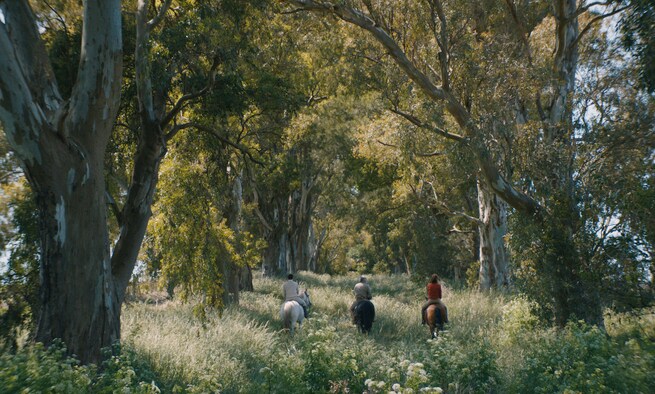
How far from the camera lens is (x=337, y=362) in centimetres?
777

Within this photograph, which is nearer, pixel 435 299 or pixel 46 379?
pixel 46 379

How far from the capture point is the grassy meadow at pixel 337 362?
19.5 ft

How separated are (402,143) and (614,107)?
7127mm

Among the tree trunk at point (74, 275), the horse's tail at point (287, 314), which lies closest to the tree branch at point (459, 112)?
the horse's tail at point (287, 314)

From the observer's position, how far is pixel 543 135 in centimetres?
1413

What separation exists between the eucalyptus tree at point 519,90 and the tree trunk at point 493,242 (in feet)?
13.8

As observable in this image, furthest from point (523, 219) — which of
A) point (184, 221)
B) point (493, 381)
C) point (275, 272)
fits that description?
point (275, 272)

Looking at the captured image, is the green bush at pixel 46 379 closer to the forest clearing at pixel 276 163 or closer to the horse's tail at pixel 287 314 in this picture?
the forest clearing at pixel 276 163

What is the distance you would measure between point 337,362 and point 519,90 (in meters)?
10.9

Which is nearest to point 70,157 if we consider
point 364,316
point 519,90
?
point 364,316

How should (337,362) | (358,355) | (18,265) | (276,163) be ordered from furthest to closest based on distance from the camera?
1. (276,163)
2. (18,265)
3. (358,355)
4. (337,362)

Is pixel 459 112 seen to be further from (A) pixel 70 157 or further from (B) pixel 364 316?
(A) pixel 70 157

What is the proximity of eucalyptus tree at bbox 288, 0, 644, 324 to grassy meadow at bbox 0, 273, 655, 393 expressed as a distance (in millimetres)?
1562

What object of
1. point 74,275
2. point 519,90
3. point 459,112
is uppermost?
point 519,90
